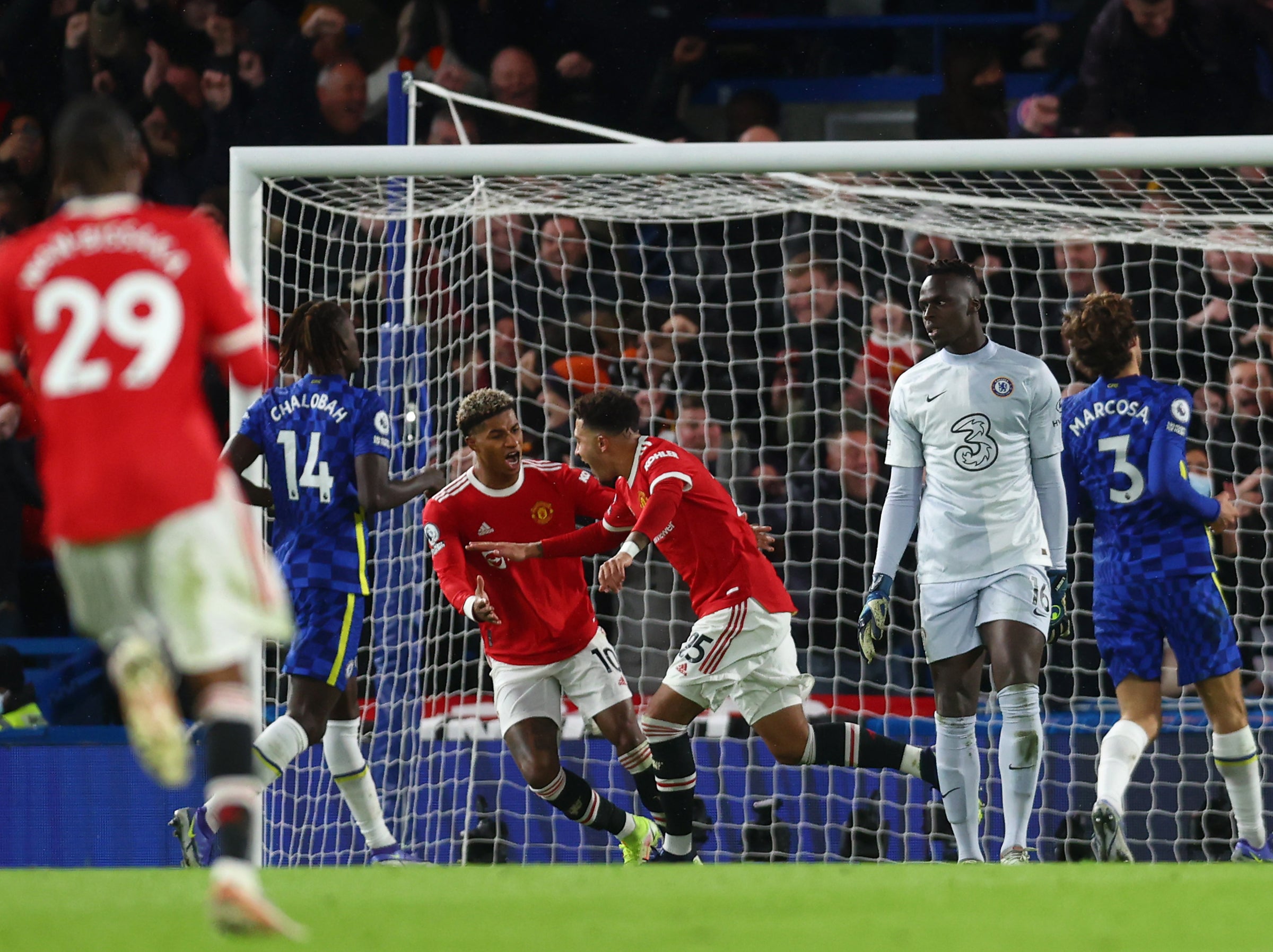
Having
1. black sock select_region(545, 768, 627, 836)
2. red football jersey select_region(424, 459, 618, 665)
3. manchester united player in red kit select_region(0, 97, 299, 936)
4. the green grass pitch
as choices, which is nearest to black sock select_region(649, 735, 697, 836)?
black sock select_region(545, 768, 627, 836)

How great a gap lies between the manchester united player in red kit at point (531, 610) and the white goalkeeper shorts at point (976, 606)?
1.21 m

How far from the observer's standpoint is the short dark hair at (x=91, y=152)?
3139mm

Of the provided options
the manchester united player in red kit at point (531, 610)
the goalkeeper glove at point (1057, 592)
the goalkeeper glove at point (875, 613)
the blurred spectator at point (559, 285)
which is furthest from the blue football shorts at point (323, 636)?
Result: the blurred spectator at point (559, 285)

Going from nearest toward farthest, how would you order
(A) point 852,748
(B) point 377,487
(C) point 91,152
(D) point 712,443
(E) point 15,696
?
(C) point 91,152
(B) point 377,487
(A) point 852,748
(E) point 15,696
(D) point 712,443

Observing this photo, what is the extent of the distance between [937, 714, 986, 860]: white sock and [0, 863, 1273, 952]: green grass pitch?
43.1 inches

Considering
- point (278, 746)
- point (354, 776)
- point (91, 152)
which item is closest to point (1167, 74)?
point (354, 776)

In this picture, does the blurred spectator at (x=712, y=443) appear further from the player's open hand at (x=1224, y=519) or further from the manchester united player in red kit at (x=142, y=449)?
the manchester united player in red kit at (x=142, y=449)

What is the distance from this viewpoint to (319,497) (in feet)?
18.5

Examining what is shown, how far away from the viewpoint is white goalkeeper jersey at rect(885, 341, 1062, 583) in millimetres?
5363

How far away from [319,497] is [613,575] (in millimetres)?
1036

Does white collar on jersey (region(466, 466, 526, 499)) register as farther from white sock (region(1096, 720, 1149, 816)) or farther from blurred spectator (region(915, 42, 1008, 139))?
blurred spectator (region(915, 42, 1008, 139))

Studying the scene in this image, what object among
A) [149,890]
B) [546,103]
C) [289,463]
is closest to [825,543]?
[289,463]

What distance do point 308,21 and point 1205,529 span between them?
6.96 m

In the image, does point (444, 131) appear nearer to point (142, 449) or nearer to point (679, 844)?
point (679, 844)
